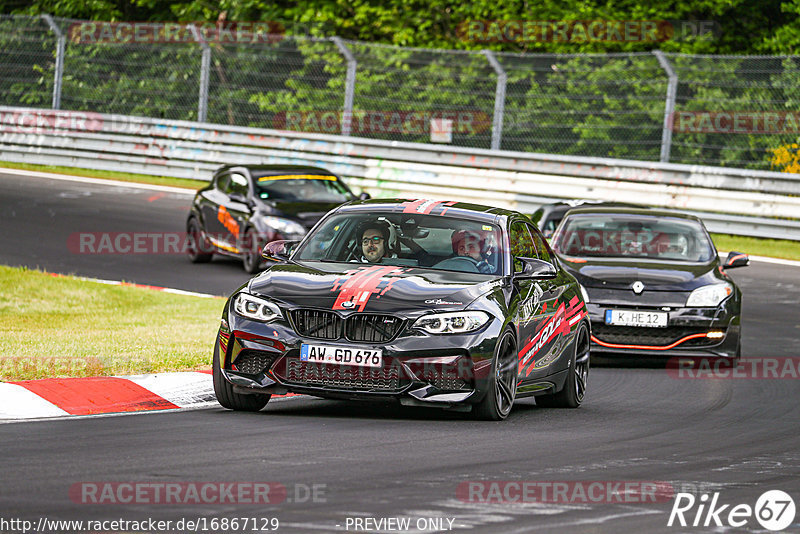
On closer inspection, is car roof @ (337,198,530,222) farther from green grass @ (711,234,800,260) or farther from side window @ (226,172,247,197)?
green grass @ (711,234,800,260)

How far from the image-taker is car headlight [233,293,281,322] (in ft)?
30.6

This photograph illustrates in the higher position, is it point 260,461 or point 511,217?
point 511,217

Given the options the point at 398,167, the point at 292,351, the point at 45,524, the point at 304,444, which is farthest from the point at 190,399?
the point at 398,167

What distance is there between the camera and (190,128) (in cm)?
2986

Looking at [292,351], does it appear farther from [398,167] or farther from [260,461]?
[398,167]

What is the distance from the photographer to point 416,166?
27328 mm

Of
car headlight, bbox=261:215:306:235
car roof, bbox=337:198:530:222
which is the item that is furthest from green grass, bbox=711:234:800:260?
car roof, bbox=337:198:530:222

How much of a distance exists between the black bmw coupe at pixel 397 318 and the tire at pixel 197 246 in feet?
35.3

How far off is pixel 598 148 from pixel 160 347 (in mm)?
14765

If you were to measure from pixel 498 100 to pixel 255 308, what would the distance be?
17.2 metres

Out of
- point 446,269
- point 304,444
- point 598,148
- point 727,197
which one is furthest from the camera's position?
point 598,148

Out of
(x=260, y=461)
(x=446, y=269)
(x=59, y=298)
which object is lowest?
(x=59, y=298)

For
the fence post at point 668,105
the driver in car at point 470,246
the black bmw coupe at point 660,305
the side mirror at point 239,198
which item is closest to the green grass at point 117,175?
the side mirror at point 239,198

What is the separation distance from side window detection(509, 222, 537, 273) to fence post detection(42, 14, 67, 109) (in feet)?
70.4
